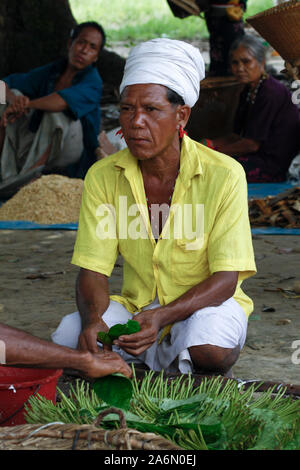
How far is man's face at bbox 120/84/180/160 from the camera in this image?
2.43 metres

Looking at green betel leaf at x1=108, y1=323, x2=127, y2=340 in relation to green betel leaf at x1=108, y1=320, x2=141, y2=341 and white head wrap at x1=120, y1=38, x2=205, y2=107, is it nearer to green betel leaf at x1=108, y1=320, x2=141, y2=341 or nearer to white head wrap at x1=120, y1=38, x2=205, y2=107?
green betel leaf at x1=108, y1=320, x2=141, y2=341

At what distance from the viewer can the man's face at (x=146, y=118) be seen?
2426 mm

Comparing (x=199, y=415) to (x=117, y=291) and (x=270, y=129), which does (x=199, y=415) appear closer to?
(x=117, y=291)

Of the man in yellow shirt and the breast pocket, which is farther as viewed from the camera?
the breast pocket

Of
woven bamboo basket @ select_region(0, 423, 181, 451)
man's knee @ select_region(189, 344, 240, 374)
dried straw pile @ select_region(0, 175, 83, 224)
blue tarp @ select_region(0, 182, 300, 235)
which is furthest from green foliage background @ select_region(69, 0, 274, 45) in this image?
woven bamboo basket @ select_region(0, 423, 181, 451)

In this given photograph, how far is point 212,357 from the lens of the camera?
248 centimetres

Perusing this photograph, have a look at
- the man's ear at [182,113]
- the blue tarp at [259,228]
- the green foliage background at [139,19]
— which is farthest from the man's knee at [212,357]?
the green foliage background at [139,19]

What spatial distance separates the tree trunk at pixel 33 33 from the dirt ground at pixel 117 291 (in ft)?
13.3

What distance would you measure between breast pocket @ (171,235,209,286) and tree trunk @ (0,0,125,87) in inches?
267

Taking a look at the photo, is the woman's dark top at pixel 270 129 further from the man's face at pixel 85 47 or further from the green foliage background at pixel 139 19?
the green foliage background at pixel 139 19

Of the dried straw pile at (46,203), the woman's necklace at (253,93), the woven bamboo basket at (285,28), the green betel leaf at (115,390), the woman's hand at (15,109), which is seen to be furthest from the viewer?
the woman's necklace at (253,93)

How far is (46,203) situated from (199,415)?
14.2 feet

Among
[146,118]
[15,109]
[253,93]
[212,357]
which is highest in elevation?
[253,93]

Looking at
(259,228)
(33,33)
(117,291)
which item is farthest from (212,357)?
(33,33)
